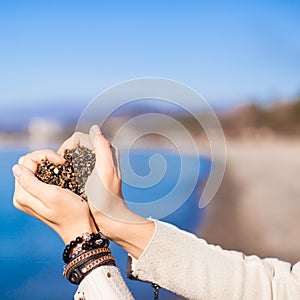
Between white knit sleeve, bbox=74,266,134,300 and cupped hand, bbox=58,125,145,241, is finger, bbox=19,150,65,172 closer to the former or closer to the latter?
cupped hand, bbox=58,125,145,241

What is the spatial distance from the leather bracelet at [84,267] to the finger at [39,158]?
A: 21 cm

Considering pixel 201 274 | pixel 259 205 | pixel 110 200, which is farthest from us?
pixel 259 205

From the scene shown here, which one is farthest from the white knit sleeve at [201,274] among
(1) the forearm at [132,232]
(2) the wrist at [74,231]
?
(2) the wrist at [74,231]

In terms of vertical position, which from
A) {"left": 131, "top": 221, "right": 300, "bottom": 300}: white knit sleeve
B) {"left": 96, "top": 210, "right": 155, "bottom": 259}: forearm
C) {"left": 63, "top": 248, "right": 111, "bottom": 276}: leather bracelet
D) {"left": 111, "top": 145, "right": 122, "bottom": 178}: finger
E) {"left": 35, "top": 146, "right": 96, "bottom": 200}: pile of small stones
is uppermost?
{"left": 111, "top": 145, "right": 122, "bottom": 178}: finger

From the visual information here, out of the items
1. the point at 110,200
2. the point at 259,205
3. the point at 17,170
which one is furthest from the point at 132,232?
the point at 259,205

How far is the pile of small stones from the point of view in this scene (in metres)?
0.92

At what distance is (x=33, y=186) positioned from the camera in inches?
34.3

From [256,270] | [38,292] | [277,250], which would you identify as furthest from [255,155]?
[256,270]

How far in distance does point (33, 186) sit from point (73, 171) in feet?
0.32

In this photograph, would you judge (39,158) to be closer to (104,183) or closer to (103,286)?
(104,183)

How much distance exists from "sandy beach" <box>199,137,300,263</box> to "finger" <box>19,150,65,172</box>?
3594 millimetres

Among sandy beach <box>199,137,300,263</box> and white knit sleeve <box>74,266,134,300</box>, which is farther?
sandy beach <box>199,137,300,263</box>

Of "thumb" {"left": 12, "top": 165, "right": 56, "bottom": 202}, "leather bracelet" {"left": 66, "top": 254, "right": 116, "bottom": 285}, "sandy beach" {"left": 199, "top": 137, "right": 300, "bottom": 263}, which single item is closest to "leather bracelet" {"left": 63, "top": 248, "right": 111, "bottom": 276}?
"leather bracelet" {"left": 66, "top": 254, "right": 116, "bottom": 285}

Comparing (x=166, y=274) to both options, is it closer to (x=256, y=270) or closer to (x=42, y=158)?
(x=256, y=270)
